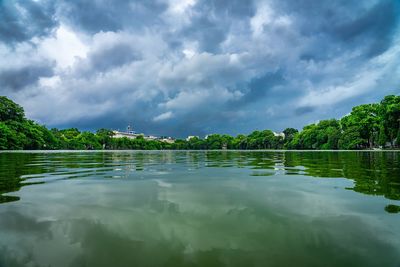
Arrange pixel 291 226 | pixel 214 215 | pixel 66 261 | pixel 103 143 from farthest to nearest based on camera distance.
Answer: pixel 103 143 → pixel 214 215 → pixel 291 226 → pixel 66 261

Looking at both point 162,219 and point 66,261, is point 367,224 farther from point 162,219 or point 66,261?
point 66,261

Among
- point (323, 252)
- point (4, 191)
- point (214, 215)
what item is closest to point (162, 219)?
point (214, 215)

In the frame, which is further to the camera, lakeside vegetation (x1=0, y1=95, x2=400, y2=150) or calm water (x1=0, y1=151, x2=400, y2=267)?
lakeside vegetation (x1=0, y1=95, x2=400, y2=150)

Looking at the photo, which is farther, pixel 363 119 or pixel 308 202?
pixel 363 119

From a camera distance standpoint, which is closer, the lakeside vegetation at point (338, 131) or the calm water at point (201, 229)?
the calm water at point (201, 229)

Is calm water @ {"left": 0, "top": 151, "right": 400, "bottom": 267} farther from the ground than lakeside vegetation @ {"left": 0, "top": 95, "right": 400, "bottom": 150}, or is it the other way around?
lakeside vegetation @ {"left": 0, "top": 95, "right": 400, "bottom": 150}

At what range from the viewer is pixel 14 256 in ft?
10.0

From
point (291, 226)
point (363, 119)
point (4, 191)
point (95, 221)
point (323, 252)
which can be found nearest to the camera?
point (323, 252)

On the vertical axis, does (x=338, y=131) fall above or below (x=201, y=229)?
above

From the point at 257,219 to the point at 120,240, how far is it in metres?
2.12

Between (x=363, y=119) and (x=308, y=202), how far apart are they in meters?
83.6

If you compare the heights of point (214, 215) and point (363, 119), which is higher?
point (363, 119)

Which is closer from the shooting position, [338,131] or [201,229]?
[201,229]

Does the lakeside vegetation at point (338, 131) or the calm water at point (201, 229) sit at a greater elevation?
the lakeside vegetation at point (338, 131)
